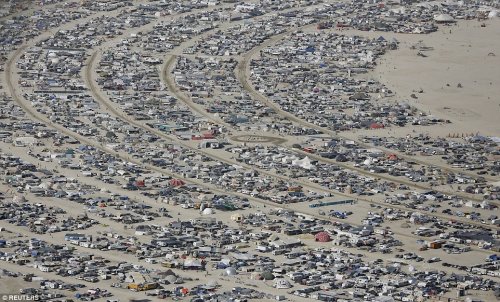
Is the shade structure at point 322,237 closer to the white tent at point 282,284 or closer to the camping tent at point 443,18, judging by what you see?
the white tent at point 282,284

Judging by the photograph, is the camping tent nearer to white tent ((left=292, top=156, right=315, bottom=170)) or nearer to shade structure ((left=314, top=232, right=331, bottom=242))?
white tent ((left=292, top=156, right=315, bottom=170))

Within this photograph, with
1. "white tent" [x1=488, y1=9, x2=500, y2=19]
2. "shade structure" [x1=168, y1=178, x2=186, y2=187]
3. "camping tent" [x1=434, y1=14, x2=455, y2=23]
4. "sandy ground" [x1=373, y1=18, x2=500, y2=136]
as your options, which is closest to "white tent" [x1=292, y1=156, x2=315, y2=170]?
"shade structure" [x1=168, y1=178, x2=186, y2=187]

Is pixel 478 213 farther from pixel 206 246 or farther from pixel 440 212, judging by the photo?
pixel 206 246

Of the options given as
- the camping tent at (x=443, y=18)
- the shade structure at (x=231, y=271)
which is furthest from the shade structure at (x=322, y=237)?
the camping tent at (x=443, y=18)

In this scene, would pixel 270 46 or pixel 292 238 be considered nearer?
pixel 292 238

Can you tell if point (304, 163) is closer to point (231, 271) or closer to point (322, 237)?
point (322, 237)

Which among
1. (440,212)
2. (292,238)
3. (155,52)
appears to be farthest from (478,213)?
(155,52)

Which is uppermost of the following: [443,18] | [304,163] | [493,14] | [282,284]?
[282,284]

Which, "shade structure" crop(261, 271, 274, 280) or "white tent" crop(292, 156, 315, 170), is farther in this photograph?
"white tent" crop(292, 156, 315, 170)

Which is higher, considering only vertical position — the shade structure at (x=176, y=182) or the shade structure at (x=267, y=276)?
the shade structure at (x=176, y=182)

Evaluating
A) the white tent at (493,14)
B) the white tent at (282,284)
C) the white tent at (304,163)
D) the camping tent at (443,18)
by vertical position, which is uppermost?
the white tent at (282,284)

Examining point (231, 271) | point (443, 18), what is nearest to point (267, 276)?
point (231, 271)
